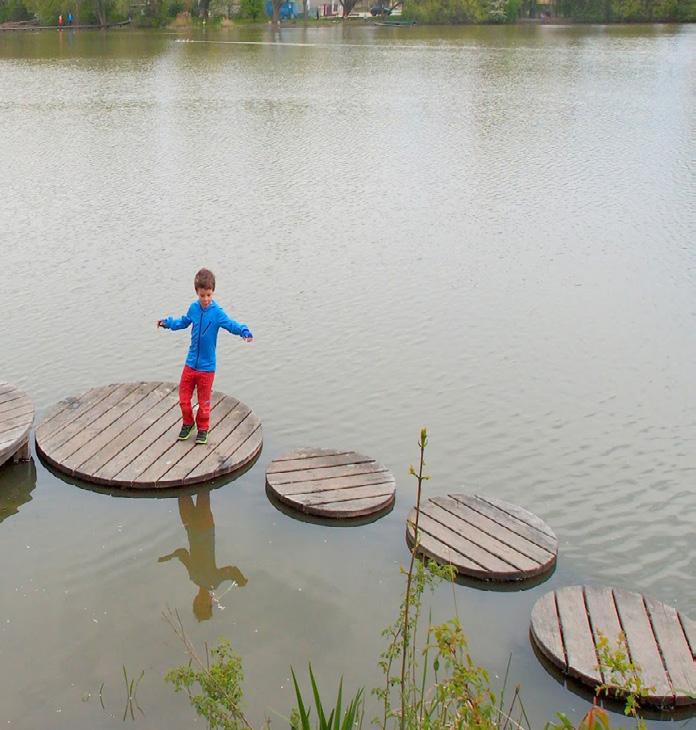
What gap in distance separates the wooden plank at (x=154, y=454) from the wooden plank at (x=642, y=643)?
3.39 meters

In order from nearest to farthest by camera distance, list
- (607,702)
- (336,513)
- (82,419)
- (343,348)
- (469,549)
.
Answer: (607,702) → (469,549) → (336,513) → (82,419) → (343,348)

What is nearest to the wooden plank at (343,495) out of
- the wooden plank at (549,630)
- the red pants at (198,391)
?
the red pants at (198,391)

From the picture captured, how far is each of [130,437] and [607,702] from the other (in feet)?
13.2

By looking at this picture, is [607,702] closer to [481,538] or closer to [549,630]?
[549,630]

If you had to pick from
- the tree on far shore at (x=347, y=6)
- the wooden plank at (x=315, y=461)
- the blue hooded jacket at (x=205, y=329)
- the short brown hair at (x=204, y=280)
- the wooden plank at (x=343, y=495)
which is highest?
the tree on far shore at (x=347, y=6)

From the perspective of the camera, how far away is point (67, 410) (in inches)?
292

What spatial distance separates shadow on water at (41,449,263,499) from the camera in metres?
6.62

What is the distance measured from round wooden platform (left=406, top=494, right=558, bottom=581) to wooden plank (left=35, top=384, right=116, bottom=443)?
116 inches

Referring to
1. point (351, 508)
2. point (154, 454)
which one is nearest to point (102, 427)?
point (154, 454)

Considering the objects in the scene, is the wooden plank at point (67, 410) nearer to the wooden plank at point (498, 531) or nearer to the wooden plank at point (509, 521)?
the wooden plank at point (498, 531)

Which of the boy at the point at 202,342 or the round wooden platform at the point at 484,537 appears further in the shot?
the boy at the point at 202,342

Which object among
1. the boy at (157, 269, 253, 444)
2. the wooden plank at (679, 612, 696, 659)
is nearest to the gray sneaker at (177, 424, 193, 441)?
the boy at (157, 269, 253, 444)

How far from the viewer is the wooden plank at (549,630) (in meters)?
5.00

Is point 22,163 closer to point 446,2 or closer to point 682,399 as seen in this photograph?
point 682,399
